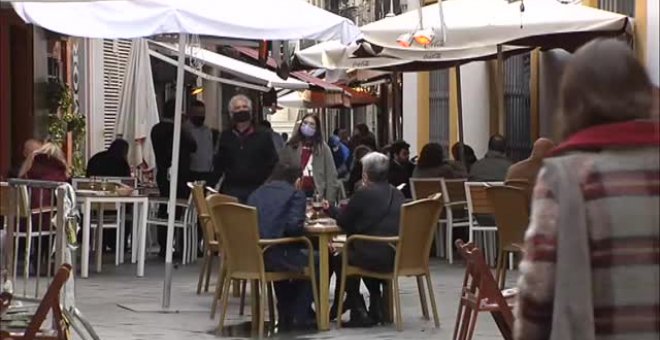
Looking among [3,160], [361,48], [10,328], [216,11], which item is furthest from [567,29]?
[10,328]

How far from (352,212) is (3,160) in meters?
6.97

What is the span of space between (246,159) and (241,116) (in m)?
0.44

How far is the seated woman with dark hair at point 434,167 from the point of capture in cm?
1641

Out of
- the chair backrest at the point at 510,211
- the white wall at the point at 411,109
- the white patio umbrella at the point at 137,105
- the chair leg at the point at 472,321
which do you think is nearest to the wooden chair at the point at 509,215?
the chair backrest at the point at 510,211

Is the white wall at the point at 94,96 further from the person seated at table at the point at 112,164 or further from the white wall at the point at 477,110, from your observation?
the white wall at the point at 477,110

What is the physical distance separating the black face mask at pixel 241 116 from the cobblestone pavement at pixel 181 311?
1626mm

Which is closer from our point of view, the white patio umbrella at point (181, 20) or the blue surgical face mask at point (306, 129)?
the white patio umbrella at point (181, 20)

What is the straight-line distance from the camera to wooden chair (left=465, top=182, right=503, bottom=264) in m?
14.6

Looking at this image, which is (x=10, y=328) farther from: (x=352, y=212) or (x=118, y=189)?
(x=118, y=189)

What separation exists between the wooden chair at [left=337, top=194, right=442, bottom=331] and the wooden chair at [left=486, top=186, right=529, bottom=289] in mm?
1500

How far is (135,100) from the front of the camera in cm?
1847

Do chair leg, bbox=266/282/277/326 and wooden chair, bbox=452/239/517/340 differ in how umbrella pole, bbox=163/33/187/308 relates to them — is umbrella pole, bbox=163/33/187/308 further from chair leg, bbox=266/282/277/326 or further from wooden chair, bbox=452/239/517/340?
wooden chair, bbox=452/239/517/340

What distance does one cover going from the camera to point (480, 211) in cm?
1463

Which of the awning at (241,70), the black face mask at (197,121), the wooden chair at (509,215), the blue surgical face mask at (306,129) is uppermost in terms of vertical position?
the awning at (241,70)
